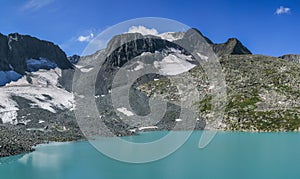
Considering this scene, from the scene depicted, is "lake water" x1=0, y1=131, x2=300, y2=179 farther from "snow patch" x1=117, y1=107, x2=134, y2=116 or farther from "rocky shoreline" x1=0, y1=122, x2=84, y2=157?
"snow patch" x1=117, y1=107, x2=134, y2=116

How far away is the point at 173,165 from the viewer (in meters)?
60.8

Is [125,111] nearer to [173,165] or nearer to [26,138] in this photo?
[26,138]

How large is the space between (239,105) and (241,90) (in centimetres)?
1784

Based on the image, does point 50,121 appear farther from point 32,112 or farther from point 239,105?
point 239,105

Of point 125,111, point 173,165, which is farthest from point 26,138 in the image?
point 125,111

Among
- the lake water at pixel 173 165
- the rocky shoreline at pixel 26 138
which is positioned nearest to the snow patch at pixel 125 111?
the rocky shoreline at pixel 26 138

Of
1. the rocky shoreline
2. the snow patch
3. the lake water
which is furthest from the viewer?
the snow patch

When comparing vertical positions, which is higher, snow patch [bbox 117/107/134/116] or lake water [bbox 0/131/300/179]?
snow patch [bbox 117/107/134/116]

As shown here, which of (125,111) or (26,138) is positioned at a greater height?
(125,111)

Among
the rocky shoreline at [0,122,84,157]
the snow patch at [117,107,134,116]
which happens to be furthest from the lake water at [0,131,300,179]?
the snow patch at [117,107,134,116]

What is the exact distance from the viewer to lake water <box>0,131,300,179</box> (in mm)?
53125

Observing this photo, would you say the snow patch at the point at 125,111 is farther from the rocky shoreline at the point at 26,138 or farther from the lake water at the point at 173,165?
the lake water at the point at 173,165

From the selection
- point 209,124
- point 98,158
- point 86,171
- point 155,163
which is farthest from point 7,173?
point 209,124

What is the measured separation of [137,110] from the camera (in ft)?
561
